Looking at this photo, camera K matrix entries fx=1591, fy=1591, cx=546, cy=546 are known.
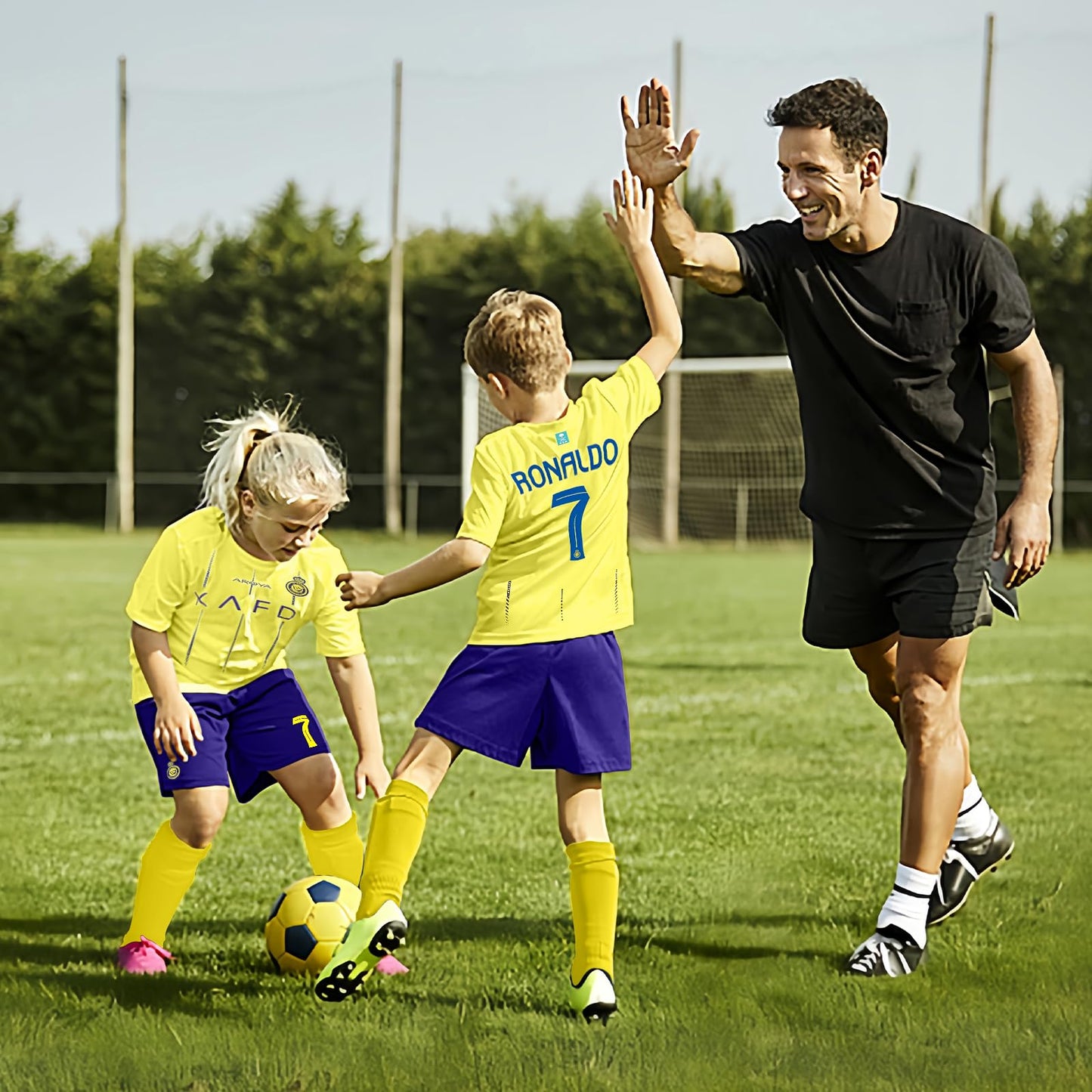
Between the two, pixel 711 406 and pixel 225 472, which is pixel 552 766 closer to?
pixel 225 472

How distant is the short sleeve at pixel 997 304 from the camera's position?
372cm

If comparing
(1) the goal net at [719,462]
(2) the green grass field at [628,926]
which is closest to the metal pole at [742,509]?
(1) the goal net at [719,462]

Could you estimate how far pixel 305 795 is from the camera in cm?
394

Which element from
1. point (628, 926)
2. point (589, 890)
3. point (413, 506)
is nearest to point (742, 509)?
point (413, 506)

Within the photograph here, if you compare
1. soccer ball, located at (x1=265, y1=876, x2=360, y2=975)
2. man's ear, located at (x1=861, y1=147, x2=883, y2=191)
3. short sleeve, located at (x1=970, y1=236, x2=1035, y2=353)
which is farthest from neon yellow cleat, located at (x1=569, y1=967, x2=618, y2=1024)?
man's ear, located at (x1=861, y1=147, x2=883, y2=191)

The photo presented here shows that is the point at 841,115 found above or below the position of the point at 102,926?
above

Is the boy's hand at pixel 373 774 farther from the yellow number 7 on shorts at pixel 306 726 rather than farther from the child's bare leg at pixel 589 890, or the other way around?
the child's bare leg at pixel 589 890

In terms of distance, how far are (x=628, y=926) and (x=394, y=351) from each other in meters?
27.2

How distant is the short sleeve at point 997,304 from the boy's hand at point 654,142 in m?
0.74

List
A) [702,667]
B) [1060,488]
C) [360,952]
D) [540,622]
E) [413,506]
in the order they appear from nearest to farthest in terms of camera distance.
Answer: [360,952] < [540,622] < [702,667] < [1060,488] < [413,506]

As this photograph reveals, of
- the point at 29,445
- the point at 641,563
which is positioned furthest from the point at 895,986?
the point at 29,445

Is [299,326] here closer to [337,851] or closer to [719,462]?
[719,462]

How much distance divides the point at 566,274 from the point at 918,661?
28518mm

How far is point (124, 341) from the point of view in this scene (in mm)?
31672
